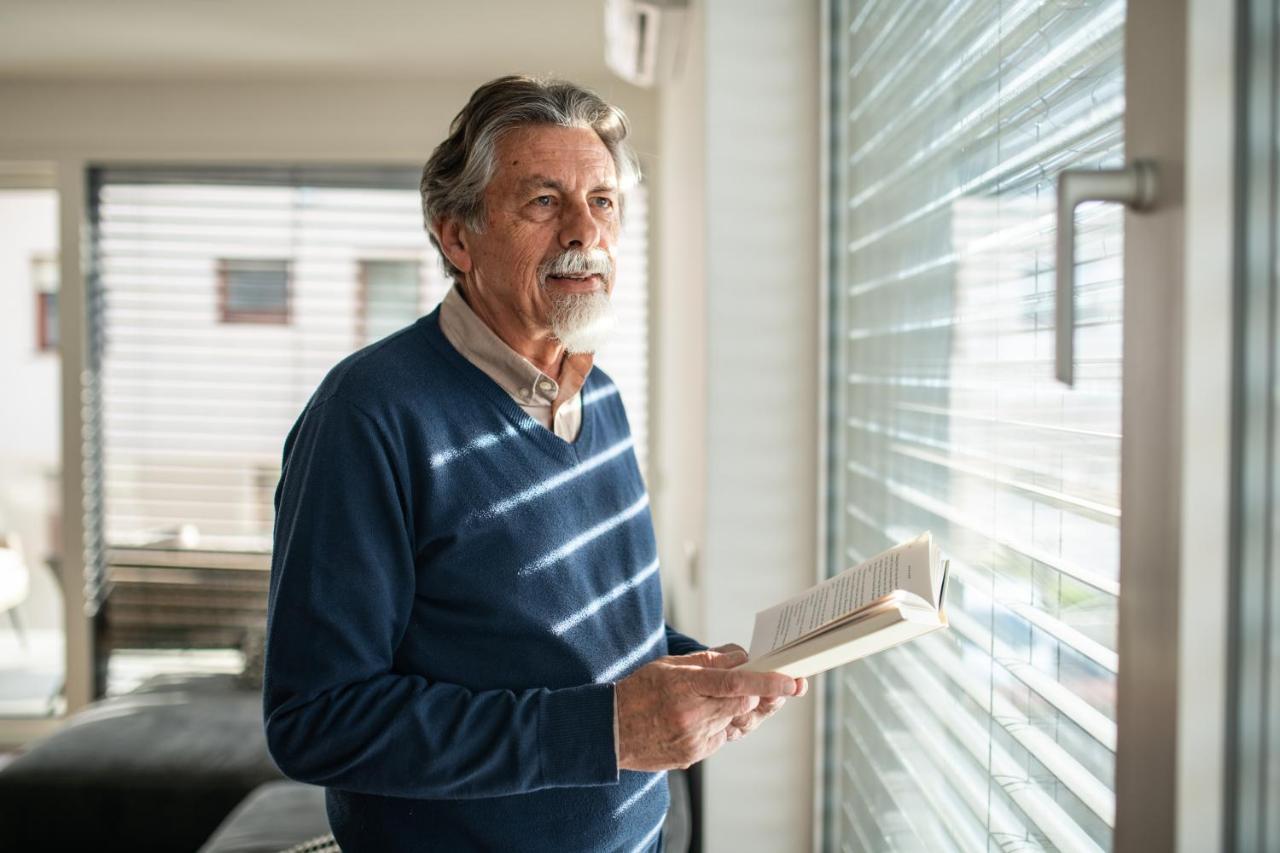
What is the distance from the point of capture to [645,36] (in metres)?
2.62

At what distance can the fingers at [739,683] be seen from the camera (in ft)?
3.12

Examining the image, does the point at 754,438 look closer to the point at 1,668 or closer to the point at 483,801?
the point at 483,801

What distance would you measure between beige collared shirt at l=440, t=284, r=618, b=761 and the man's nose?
0.47 feet

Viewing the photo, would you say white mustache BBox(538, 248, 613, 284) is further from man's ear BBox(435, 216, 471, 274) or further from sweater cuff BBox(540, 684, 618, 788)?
sweater cuff BBox(540, 684, 618, 788)

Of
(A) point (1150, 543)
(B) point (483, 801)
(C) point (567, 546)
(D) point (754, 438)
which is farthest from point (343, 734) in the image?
(D) point (754, 438)

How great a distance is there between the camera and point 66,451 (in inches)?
169

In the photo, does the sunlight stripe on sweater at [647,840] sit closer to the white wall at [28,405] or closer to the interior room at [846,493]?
the interior room at [846,493]

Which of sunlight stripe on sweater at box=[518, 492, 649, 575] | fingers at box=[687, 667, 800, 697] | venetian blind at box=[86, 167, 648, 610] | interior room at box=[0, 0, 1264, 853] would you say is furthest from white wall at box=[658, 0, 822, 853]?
venetian blind at box=[86, 167, 648, 610]

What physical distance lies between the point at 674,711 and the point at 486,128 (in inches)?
27.8

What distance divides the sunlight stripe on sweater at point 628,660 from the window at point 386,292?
10.8 feet

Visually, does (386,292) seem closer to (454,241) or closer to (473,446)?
(454,241)

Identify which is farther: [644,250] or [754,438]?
[644,250]

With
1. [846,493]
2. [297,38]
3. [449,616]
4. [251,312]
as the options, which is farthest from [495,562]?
[251,312]

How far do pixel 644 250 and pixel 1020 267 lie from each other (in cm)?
335
